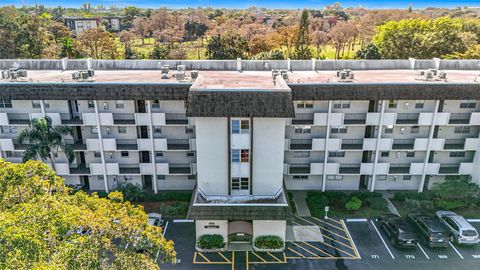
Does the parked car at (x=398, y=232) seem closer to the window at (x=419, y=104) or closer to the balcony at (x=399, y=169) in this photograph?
the balcony at (x=399, y=169)

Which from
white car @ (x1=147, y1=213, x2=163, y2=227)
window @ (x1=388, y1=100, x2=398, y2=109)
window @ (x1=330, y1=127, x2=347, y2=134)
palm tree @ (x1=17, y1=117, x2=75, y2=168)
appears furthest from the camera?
window @ (x1=330, y1=127, x2=347, y2=134)

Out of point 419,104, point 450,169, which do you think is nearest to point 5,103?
point 419,104

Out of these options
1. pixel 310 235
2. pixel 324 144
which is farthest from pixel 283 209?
pixel 324 144

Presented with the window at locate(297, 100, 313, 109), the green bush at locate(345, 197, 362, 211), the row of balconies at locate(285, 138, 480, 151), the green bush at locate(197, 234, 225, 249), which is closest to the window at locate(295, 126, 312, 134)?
the row of balconies at locate(285, 138, 480, 151)

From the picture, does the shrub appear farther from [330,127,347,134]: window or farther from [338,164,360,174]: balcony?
[330,127,347,134]: window

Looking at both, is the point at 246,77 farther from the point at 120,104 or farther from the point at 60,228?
the point at 60,228

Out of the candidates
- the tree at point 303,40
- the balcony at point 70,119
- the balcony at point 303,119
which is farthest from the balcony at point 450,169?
the tree at point 303,40
